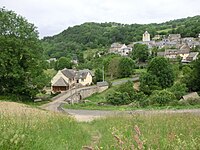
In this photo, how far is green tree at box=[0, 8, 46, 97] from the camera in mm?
32781

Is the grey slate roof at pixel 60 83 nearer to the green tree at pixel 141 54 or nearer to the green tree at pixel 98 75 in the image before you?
the green tree at pixel 98 75

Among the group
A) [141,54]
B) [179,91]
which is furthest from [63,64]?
[179,91]

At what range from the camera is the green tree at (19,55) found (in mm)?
32781

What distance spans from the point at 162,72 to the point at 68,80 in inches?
798

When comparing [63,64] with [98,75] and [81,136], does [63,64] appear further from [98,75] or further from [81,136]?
[81,136]

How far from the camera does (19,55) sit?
3347 centimetres

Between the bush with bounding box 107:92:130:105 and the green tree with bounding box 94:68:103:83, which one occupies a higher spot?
the green tree with bounding box 94:68:103:83

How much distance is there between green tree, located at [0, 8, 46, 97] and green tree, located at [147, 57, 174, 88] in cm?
2530

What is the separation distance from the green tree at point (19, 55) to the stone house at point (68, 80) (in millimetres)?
26421

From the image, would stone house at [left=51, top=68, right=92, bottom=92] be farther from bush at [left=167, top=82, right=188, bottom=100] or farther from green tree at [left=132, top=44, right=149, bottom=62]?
bush at [left=167, top=82, right=188, bottom=100]

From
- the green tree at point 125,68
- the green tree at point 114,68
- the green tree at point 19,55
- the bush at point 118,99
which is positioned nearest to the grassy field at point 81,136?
the green tree at point 19,55

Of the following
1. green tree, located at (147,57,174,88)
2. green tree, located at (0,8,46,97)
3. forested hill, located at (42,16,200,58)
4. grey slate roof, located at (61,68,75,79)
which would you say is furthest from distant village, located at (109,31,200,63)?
green tree, located at (0,8,46,97)

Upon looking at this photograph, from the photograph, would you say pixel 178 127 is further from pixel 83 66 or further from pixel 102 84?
pixel 83 66

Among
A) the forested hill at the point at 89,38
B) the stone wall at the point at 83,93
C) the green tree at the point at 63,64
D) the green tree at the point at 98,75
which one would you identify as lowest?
the stone wall at the point at 83,93
